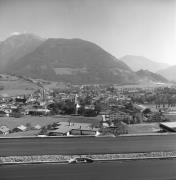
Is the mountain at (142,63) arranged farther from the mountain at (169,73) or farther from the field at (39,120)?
the field at (39,120)

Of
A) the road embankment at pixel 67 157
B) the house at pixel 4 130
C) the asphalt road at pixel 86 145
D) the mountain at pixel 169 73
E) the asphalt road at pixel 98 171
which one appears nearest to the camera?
the asphalt road at pixel 98 171

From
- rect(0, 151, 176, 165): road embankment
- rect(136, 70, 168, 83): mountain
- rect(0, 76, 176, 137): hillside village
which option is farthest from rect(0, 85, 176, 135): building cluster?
rect(0, 151, 176, 165): road embankment

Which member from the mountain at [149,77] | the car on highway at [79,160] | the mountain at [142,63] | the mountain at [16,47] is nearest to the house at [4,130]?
the mountain at [16,47]

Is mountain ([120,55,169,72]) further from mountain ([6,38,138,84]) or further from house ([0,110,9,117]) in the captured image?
house ([0,110,9,117])

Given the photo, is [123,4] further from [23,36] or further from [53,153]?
[53,153]

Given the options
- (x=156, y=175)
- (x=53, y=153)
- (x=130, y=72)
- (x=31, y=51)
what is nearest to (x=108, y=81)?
(x=130, y=72)

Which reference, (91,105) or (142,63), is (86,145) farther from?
(142,63)

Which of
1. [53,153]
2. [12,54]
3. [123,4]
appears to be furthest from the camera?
[12,54]
